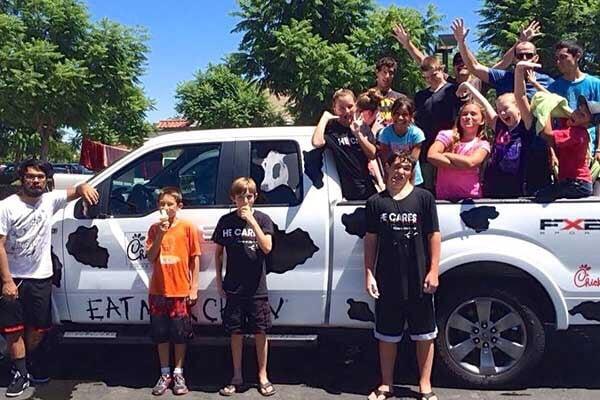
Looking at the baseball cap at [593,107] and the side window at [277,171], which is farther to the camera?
the side window at [277,171]

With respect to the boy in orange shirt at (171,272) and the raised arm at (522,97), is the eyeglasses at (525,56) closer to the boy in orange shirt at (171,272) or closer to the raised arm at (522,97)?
the raised arm at (522,97)

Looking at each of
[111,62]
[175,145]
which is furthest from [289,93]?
[175,145]

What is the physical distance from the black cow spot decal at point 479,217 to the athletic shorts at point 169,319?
2.16 metres

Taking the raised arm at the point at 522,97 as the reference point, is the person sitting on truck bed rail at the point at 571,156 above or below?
below

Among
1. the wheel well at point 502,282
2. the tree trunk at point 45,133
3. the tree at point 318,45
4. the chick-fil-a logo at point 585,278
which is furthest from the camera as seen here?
the tree trunk at point 45,133

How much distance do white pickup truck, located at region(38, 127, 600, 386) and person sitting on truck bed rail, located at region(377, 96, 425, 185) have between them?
0.45 meters

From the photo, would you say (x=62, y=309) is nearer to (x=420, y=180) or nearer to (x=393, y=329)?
(x=393, y=329)

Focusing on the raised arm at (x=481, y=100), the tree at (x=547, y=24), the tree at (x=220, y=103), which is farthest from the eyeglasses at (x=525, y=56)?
the tree at (x=220, y=103)

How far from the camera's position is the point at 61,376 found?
5.26 metres

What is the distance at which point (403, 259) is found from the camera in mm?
4395

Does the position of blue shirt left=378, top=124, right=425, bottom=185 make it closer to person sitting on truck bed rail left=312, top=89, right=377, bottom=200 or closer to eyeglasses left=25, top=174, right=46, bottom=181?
person sitting on truck bed rail left=312, top=89, right=377, bottom=200

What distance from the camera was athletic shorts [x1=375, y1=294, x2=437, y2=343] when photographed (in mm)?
4434

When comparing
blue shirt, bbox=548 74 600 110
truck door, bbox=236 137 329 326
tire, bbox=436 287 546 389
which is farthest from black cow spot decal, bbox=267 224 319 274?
blue shirt, bbox=548 74 600 110

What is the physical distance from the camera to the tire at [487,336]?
Answer: 15.2ft
